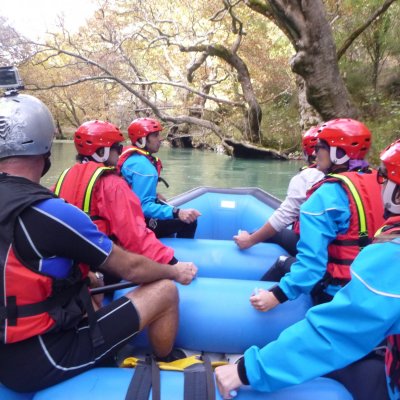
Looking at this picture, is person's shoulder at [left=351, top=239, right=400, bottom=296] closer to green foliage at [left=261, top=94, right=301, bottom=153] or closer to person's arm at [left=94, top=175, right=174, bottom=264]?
person's arm at [left=94, top=175, right=174, bottom=264]

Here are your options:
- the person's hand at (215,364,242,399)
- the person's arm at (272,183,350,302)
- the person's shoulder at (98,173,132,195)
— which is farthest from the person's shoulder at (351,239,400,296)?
the person's shoulder at (98,173,132,195)

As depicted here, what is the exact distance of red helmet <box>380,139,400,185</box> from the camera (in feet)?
3.74

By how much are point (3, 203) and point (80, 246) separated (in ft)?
0.92

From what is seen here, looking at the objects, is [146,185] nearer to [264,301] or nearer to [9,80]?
[264,301]

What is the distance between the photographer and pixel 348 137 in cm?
199

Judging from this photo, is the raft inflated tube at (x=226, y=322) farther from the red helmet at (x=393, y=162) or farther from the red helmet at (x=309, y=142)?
the red helmet at (x=309, y=142)

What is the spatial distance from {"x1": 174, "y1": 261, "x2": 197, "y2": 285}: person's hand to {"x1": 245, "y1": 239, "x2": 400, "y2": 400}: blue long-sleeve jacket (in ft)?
2.49

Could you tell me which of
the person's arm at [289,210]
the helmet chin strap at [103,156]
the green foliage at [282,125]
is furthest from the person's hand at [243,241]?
the green foliage at [282,125]

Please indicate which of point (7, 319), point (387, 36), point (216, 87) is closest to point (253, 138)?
point (216, 87)

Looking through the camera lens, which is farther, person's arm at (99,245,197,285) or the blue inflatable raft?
the blue inflatable raft

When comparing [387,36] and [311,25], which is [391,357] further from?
[387,36]

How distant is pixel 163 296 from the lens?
1.68 metres

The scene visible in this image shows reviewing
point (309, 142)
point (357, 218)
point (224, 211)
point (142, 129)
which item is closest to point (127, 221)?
point (357, 218)

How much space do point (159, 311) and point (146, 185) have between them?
151 centimetres
